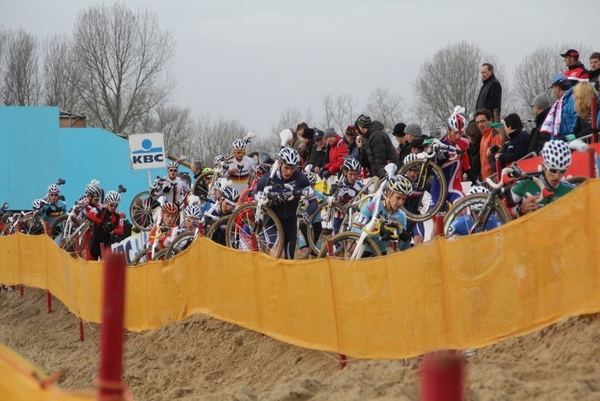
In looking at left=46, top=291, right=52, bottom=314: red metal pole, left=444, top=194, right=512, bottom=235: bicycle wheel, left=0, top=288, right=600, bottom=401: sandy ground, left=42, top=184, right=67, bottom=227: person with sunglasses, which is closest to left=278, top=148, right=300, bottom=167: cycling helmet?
left=0, top=288, right=600, bottom=401: sandy ground

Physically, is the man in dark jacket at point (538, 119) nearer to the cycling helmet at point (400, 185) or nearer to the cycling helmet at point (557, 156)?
the cycling helmet at point (400, 185)

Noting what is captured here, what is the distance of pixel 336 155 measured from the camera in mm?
16281

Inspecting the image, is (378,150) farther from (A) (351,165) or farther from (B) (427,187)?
(B) (427,187)

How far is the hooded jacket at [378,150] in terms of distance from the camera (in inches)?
574

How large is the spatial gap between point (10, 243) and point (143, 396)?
10.7 metres

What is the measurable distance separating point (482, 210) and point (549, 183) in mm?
717

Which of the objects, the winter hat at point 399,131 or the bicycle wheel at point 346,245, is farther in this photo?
the winter hat at point 399,131

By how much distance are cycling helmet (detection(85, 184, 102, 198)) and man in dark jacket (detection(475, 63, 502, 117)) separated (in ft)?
27.7

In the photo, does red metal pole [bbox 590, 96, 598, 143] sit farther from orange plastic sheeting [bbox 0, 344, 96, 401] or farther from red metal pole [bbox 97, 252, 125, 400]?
red metal pole [bbox 97, 252, 125, 400]

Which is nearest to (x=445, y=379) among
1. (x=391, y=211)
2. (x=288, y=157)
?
(x=391, y=211)

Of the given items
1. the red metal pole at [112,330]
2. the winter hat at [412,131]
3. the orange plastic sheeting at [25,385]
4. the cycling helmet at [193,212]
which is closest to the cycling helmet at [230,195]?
the cycling helmet at [193,212]

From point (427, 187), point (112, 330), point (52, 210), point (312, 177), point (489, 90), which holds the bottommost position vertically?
point (112, 330)

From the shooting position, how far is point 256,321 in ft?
37.5

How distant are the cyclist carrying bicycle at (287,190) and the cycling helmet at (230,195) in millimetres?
1311
